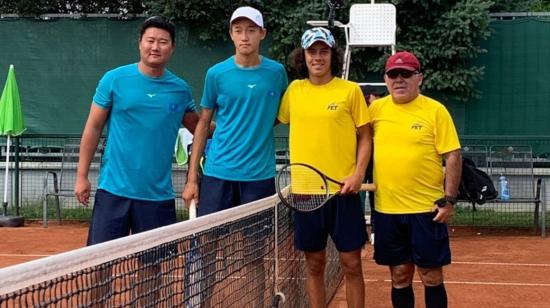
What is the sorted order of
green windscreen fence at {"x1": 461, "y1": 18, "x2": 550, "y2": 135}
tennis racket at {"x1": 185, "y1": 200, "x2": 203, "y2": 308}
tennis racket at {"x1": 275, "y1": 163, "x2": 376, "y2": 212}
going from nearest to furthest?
tennis racket at {"x1": 185, "y1": 200, "x2": 203, "y2": 308}
tennis racket at {"x1": 275, "y1": 163, "x2": 376, "y2": 212}
green windscreen fence at {"x1": 461, "y1": 18, "x2": 550, "y2": 135}

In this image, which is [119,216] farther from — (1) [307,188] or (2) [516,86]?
(2) [516,86]

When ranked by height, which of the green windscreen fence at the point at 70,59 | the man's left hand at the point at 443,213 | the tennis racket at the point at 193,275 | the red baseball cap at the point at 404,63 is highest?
the green windscreen fence at the point at 70,59

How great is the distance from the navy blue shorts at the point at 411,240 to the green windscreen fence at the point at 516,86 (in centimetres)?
852

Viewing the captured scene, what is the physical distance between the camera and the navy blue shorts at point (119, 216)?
4.14 m

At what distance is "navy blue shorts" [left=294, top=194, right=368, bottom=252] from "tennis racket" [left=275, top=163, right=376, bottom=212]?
0.06m

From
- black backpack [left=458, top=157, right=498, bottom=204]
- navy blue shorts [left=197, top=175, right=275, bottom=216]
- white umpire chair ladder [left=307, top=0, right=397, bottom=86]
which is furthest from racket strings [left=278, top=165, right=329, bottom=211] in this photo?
white umpire chair ladder [left=307, top=0, right=397, bottom=86]

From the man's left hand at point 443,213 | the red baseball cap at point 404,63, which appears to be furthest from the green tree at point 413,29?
the man's left hand at point 443,213

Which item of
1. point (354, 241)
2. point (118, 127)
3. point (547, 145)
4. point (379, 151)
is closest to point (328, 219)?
point (354, 241)

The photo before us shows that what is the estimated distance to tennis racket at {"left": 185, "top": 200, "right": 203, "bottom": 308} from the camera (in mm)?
3539

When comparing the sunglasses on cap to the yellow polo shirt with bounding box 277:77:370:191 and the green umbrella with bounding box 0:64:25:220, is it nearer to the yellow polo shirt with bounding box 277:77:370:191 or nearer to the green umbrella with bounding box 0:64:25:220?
the yellow polo shirt with bounding box 277:77:370:191

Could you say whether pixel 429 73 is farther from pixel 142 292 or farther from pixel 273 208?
pixel 142 292

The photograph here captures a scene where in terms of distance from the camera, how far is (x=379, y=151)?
446cm

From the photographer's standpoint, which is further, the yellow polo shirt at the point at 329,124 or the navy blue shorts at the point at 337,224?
the navy blue shorts at the point at 337,224

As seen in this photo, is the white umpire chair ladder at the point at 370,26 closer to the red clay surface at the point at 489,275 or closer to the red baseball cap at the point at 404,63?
the red clay surface at the point at 489,275
